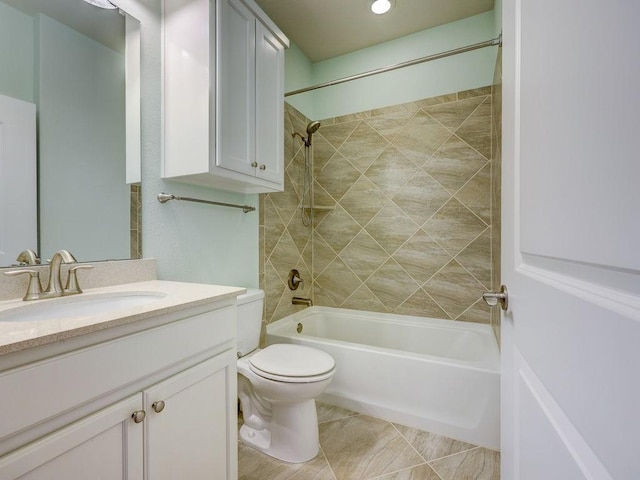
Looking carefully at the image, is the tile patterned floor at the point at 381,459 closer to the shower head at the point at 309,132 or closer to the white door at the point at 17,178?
the white door at the point at 17,178

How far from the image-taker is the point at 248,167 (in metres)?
1.57

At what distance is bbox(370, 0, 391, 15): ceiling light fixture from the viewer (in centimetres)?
201

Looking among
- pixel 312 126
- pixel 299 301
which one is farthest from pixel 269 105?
pixel 299 301

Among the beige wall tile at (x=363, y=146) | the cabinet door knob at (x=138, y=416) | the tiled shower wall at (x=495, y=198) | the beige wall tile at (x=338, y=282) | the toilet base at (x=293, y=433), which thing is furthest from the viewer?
the beige wall tile at (x=338, y=282)

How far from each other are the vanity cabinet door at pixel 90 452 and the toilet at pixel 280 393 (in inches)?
27.5

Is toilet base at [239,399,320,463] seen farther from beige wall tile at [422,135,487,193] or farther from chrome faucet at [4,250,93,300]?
beige wall tile at [422,135,487,193]

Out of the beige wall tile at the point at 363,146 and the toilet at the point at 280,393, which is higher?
the beige wall tile at the point at 363,146

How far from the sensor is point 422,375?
1.71 m

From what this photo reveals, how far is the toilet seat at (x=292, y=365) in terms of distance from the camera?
1404 mm

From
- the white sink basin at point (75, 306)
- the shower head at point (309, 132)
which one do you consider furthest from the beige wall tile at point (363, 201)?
the white sink basin at point (75, 306)

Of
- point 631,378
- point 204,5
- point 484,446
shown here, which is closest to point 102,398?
point 631,378

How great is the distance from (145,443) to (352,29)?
9.11ft

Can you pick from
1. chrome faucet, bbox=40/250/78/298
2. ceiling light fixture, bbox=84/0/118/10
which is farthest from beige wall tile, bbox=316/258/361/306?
ceiling light fixture, bbox=84/0/118/10

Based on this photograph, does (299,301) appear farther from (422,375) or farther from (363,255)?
(422,375)
